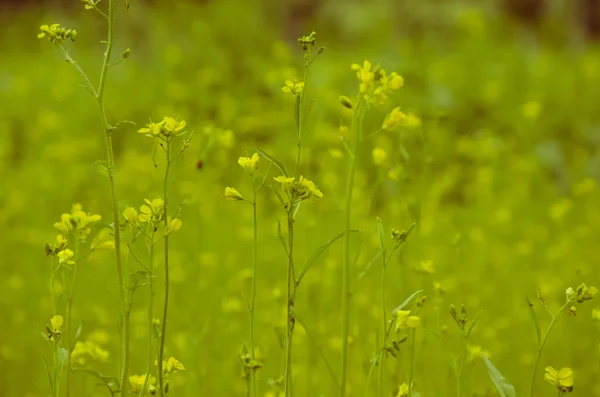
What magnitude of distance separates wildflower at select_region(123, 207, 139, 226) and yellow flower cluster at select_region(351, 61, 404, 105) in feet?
1.52

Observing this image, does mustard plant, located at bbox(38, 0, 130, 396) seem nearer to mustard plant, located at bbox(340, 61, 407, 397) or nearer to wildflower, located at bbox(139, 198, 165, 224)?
wildflower, located at bbox(139, 198, 165, 224)

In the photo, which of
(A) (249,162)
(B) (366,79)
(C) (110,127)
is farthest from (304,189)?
(C) (110,127)

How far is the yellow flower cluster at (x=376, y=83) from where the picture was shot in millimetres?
1332

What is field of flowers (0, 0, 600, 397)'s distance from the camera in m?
1.34

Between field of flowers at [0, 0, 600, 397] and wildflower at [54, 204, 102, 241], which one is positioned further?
field of flowers at [0, 0, 600, 397]

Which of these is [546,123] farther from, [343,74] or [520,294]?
[520,294]

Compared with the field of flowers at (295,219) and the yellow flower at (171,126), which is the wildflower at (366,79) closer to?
the field of flowers at (295,219)

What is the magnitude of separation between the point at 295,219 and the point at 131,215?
Answer: 144 cm

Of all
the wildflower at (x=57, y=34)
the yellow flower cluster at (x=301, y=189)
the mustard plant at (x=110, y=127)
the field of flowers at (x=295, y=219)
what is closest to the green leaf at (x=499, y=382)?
the field of flowers at (x=295, y=219)

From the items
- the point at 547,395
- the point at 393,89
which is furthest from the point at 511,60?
the point at 393,89

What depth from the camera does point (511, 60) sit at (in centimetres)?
631

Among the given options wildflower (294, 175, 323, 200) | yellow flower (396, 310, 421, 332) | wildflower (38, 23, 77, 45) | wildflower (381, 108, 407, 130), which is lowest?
yellow flower (396, 310, 421, 332)

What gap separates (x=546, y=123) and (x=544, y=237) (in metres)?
1.89

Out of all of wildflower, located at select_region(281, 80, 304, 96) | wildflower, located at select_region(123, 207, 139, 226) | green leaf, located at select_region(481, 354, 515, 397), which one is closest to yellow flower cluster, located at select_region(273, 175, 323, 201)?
wildflower, located at select_region(281, 80, 304, 96)
